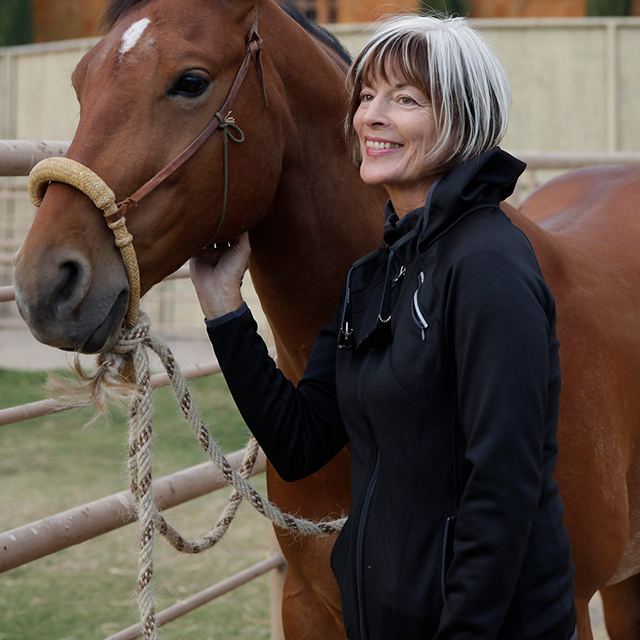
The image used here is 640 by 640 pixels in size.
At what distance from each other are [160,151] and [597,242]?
4.68ft

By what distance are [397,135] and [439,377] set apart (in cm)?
40

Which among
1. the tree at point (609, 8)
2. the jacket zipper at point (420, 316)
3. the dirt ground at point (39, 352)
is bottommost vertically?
the dirt ground at point (39, 352)

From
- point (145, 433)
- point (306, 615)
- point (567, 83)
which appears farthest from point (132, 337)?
point (567, 83)

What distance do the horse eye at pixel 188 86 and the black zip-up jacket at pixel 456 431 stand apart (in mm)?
397

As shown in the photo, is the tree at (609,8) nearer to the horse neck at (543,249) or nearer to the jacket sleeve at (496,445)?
the horse neck at (543,249)

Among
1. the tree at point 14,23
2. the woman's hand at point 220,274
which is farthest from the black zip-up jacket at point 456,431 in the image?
the tree at point 14,23

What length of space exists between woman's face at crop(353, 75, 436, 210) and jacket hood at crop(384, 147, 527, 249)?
0.21 ft

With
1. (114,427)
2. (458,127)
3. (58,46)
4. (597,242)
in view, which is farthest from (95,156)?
(58,46)

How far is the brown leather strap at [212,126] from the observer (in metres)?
1.28

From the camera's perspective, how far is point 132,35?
1331 millimetres

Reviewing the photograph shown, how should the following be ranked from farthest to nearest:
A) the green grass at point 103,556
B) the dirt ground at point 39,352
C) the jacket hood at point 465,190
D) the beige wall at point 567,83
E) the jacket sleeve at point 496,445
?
1. the beige wall at point 567,83
2. the dirt ground at point 39,352
3. the green grass at point 103,556
4. the jacket hood at point 465,190
5. the jacket sleeve at point 496,445

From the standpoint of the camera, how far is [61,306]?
1.20m

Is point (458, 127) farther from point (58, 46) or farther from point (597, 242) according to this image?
point (58, 46)

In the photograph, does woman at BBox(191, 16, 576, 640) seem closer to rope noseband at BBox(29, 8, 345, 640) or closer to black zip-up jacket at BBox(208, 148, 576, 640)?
black zip-up jacket at BBox(208, 148, 576, 640)
